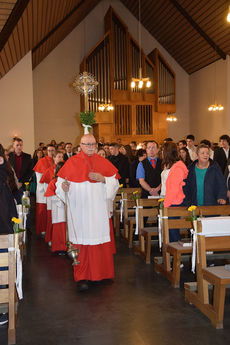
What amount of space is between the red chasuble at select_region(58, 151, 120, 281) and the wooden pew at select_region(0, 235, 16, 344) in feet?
4.85

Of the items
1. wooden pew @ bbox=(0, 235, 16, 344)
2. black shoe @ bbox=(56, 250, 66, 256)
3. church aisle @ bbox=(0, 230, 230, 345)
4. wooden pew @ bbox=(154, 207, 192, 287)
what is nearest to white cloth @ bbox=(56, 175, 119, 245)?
church aisle @ bbox=(0, 230, 230, 345)

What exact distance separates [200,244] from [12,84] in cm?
1136

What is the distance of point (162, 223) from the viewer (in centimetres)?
489

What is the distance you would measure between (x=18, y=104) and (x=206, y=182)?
10.0 metres

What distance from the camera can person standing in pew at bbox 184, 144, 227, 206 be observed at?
5.07 meters

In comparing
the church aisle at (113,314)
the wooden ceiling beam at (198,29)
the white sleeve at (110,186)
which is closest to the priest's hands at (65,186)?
the white sleeve at (110,186)

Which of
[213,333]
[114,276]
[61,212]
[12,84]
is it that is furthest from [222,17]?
[213,333]

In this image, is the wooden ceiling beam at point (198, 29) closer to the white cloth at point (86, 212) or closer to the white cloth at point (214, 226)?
the white cloth at point (86, 212)

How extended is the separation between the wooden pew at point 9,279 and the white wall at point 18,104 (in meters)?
10.6

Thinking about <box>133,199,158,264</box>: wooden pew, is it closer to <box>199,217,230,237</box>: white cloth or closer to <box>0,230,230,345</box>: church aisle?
<box>0,230,230,345</box>: church aisle

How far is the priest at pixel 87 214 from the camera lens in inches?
185

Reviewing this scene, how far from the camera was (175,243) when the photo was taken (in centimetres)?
489

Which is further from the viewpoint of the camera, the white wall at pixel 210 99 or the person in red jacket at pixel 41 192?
the white wall at pixel 210 99

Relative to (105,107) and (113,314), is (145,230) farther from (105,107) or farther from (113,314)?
(105,107)
